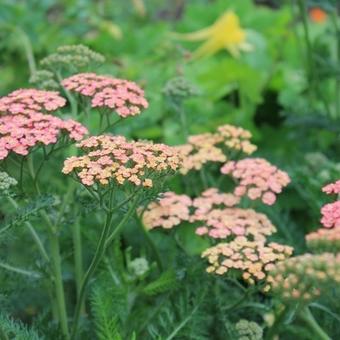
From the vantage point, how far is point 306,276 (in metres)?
1.54

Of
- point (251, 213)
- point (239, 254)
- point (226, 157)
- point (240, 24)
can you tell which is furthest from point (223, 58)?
point (239, 254)

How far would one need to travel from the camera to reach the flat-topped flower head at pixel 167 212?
6.96ft

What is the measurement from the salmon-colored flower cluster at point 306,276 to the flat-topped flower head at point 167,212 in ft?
1.75

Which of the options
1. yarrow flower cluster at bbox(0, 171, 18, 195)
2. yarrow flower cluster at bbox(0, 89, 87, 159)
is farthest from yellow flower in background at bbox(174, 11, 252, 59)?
yarrow flower cluster at bbox(0, 171, 18, 195)

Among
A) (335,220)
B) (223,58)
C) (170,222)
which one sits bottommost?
(223,58)

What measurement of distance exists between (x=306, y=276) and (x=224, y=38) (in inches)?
95.8

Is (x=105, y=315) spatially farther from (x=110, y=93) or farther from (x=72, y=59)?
(x=72, y=59)

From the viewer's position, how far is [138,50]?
4.06 meters

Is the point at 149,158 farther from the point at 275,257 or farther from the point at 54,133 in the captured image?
the point at 275,257

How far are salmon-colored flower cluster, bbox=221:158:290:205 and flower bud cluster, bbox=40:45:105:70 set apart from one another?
1.63 ft

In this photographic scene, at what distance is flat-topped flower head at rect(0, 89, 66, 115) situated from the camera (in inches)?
76.7

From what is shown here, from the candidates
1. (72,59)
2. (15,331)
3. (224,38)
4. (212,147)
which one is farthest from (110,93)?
(224,38)

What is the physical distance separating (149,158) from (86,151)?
0.17m

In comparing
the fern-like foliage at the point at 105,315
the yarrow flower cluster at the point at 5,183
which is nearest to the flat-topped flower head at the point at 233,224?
the fern-like foliage at the point at 105,315
